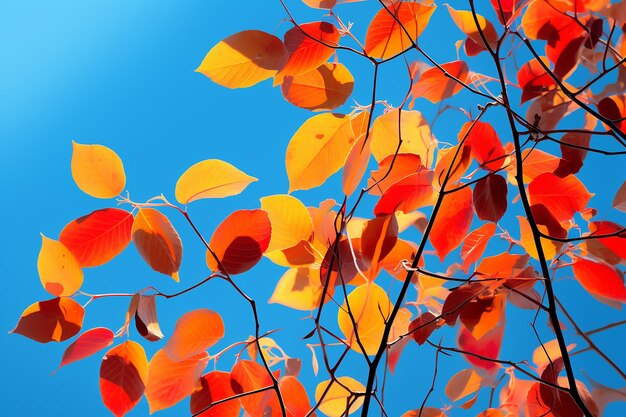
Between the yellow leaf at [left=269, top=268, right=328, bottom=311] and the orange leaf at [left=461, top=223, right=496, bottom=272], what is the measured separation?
65 mm

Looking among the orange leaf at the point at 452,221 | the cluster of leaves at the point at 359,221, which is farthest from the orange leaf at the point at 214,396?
the orange leaf at the point at 452,221

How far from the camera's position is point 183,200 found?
236 mm

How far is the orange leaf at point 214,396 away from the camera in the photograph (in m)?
0.26

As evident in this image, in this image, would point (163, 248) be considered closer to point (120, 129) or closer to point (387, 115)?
point (387, 115)

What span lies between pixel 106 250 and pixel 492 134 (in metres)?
0.16

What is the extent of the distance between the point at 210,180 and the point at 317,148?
0.15 feet

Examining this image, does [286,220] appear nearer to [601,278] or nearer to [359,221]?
[359,221]

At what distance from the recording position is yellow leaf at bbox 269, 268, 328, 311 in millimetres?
258

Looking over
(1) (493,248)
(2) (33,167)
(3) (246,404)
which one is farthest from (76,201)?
(3) (246,404)

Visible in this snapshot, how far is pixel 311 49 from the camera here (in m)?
0.25

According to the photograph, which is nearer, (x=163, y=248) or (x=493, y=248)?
(x=163, y=248)

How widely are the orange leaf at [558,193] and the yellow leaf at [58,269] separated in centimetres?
19

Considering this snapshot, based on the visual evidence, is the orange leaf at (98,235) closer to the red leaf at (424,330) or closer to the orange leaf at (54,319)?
the orange leaf at (54,319)

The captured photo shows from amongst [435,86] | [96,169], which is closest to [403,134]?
[435,86]
